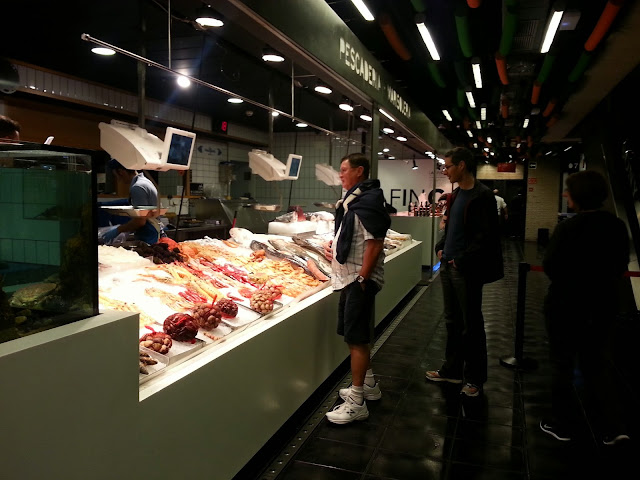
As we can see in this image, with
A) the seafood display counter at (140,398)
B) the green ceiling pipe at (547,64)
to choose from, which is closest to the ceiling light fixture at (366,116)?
the green ceiling pipe at (547,64)

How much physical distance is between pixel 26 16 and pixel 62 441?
5.25 meters

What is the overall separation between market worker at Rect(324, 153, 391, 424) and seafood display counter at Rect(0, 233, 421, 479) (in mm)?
301

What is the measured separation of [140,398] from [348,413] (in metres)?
1.90

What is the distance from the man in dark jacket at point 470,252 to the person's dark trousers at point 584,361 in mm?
677

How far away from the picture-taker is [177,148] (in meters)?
3.28

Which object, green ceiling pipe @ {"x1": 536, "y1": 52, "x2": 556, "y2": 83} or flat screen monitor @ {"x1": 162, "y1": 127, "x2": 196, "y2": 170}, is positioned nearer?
flat screen monitor @ {"x1": 162, "y1": 127, "x2": 196, "y2": 170}

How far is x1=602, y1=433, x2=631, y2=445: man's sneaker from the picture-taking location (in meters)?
3.33

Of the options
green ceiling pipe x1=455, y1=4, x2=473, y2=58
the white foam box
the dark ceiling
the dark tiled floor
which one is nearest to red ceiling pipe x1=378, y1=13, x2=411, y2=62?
the dark ceiling

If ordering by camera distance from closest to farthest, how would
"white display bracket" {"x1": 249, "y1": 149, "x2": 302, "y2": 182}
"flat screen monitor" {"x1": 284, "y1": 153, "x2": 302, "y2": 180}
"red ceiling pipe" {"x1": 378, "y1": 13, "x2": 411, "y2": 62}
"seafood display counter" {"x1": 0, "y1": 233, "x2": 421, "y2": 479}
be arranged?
"seafood display counter" {"x1": 0, "y1": 233, "x2": 421, "y2": 479}
"red ceiling pipe" {"x1": 378, "y1": 13, "x2": 411, "y2": 62}
"white display bracket" {"x1": 249, "y1": 149, "x2": 302, "y2": 182}
"flat screen monitor" {"x1": 284, "y1": 153, "x2": 302, "y2": 180}

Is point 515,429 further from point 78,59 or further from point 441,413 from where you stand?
point 78,59

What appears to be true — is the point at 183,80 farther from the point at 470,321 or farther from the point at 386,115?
the point at 386,115

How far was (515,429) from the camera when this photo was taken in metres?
3.62

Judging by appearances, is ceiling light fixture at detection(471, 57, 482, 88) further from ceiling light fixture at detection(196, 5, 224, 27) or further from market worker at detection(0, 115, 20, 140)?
market worker at detection(0, 115, 20, 140)

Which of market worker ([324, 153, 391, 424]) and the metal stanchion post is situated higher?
Answer: market worker ([324, 153, 391, 424])
